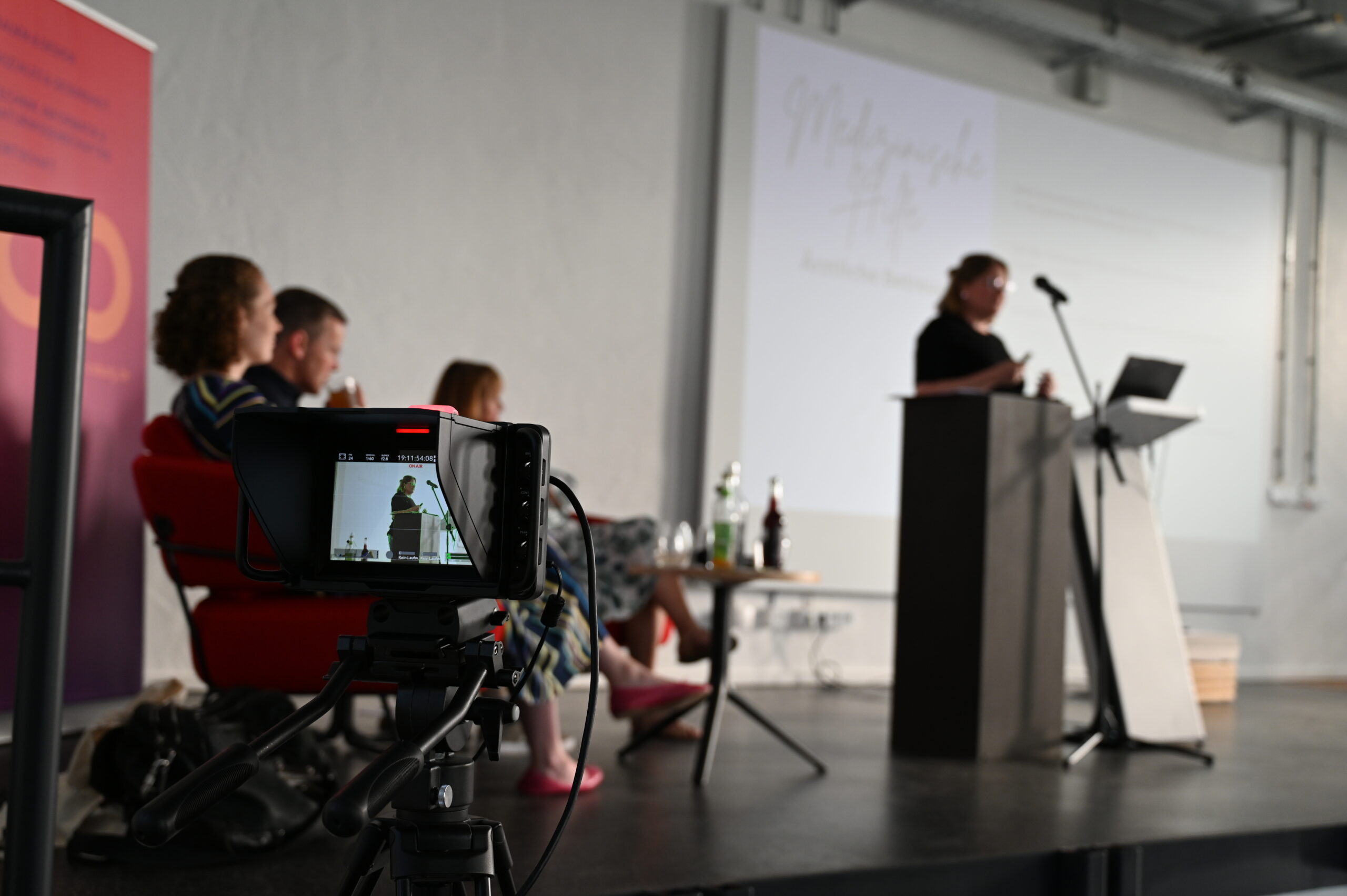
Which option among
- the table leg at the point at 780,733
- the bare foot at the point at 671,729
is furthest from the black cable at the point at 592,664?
the bare foot at the point at 671,729

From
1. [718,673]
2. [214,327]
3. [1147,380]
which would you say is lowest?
[718,673]

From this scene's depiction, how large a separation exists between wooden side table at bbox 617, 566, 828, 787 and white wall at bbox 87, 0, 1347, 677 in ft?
5.58

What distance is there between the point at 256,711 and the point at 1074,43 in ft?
16.8

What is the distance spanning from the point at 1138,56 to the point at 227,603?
5190 mm

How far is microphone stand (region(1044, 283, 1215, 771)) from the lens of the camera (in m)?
3.35

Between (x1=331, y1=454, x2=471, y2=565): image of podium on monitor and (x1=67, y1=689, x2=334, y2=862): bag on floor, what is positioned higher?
(x1=331, y1=454, x2=471, y2=565): image of podium on monitor

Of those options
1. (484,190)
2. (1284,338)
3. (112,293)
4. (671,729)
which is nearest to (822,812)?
(671,729)

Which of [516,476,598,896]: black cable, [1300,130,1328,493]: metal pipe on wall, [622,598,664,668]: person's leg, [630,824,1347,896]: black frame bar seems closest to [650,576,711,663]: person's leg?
[622,598,664,668]: person's leg

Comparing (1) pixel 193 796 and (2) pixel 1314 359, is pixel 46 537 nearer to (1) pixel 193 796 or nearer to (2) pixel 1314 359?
(1) pixel 193 796

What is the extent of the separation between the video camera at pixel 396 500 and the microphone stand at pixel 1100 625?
2653 mm

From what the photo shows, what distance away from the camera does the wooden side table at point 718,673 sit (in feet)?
8.79

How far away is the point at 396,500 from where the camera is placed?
0.94m

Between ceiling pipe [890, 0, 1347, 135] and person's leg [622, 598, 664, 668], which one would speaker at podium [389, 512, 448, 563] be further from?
ceiling pipe [890, 0, 1347, 135]

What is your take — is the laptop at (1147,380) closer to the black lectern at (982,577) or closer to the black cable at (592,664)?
the black lectern at (982,577)
